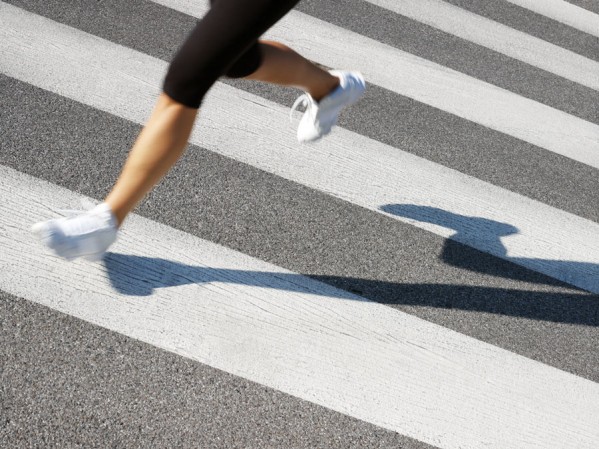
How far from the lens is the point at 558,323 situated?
9.81 feet

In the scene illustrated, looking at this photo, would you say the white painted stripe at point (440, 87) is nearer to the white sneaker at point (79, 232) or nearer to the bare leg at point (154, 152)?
the bare leg at point (154, 152)

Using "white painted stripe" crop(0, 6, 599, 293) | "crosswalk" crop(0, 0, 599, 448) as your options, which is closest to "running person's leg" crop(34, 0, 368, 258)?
"crosswalk" crop(0, 0, 599, 448)

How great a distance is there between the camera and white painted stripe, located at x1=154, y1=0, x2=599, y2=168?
14.0ft

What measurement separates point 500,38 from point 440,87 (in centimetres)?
117

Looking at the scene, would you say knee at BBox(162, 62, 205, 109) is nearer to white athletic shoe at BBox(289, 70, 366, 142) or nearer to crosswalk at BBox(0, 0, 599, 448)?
crosswalk at BBox(0, 0, 599, 448)

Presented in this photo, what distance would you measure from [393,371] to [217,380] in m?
0.60

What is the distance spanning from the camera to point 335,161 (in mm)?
3498

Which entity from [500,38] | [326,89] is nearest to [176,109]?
[326,89]

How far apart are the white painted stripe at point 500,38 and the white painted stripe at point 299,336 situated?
2.94 meters

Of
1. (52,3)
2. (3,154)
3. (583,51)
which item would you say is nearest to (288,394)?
(3,154)

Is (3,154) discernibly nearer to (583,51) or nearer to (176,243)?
(176,243)

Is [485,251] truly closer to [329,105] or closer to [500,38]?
[329,105]

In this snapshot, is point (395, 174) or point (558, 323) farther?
point (395, 174)

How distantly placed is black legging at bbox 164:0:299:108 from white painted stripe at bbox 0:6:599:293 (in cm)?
123
